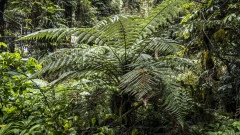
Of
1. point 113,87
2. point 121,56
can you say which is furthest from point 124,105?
point 121,56

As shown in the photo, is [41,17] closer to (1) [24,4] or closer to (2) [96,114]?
(1) [24,4]

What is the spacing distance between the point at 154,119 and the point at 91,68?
2.73ft

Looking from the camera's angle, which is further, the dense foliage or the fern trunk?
the fern trunk

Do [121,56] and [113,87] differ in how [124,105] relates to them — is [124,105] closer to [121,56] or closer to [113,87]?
[113,87]

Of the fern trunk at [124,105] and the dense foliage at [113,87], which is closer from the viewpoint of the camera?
the dense foliage at [113,87]

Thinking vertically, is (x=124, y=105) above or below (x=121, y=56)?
below

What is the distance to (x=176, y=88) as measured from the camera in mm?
1906

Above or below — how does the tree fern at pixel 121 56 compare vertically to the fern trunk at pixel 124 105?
above

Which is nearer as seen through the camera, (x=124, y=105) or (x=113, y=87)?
(x=113, y=87)

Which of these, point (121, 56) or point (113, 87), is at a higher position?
point (121, 56)

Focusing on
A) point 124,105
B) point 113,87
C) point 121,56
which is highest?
point 121,56

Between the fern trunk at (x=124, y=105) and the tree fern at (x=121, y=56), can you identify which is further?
the fern trunk at (x=124, y=105)

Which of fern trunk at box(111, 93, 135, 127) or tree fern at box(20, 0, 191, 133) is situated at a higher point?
tree fern at box(20, 0, 191, 133)

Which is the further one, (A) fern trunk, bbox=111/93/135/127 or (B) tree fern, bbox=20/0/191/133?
(A) fern trunk, bbox=111/93/135/127
